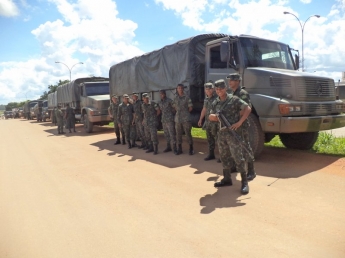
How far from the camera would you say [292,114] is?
17.9 feet

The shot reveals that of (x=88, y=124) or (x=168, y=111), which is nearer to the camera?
(x=168, y=111)

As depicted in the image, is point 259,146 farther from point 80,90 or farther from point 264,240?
point 80,90

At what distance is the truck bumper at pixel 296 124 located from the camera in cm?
539

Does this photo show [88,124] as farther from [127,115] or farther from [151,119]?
[151,119]

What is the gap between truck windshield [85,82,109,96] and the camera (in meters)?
14.9

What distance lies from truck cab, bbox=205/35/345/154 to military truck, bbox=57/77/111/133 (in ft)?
26.6

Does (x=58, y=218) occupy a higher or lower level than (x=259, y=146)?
lower

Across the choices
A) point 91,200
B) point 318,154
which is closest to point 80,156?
point 91,200

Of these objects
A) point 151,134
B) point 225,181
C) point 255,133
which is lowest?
point 225,181

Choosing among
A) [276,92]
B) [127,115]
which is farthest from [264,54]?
[127,115]

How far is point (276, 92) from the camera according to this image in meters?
5.72

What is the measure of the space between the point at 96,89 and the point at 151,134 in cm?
799

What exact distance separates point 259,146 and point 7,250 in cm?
448

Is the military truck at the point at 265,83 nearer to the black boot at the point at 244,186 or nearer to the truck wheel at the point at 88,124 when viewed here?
the black boot at the point at 244,186
